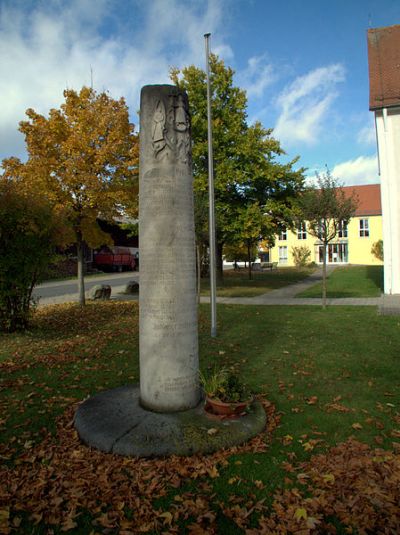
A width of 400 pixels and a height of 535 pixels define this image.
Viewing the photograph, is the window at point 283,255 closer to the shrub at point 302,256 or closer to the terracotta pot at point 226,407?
the shrub at point 302,256

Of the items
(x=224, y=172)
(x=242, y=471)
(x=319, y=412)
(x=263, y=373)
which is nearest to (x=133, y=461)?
(x=242, y=471)

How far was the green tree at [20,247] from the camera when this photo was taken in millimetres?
9164

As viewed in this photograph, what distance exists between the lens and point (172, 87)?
4.54m

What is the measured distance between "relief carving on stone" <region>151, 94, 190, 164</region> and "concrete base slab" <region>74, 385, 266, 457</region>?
2937mm

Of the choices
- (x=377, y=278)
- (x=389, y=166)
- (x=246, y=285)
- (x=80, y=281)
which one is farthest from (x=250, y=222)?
(x=377, y=278)

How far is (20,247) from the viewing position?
30.8ft

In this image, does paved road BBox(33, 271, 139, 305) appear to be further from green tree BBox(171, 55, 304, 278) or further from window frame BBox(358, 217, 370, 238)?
window frame BBox(358, 217, 370, 238)

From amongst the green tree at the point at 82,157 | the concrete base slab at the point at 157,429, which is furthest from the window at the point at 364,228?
the concrete base slab at the point at 157,429

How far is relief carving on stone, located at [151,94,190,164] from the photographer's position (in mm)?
4414

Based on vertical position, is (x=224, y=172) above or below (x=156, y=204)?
above

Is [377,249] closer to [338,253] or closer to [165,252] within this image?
[338,253]

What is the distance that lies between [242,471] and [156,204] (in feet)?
9.52

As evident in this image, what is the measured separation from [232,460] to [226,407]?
0.62m

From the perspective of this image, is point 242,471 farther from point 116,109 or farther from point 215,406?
point 116,109
